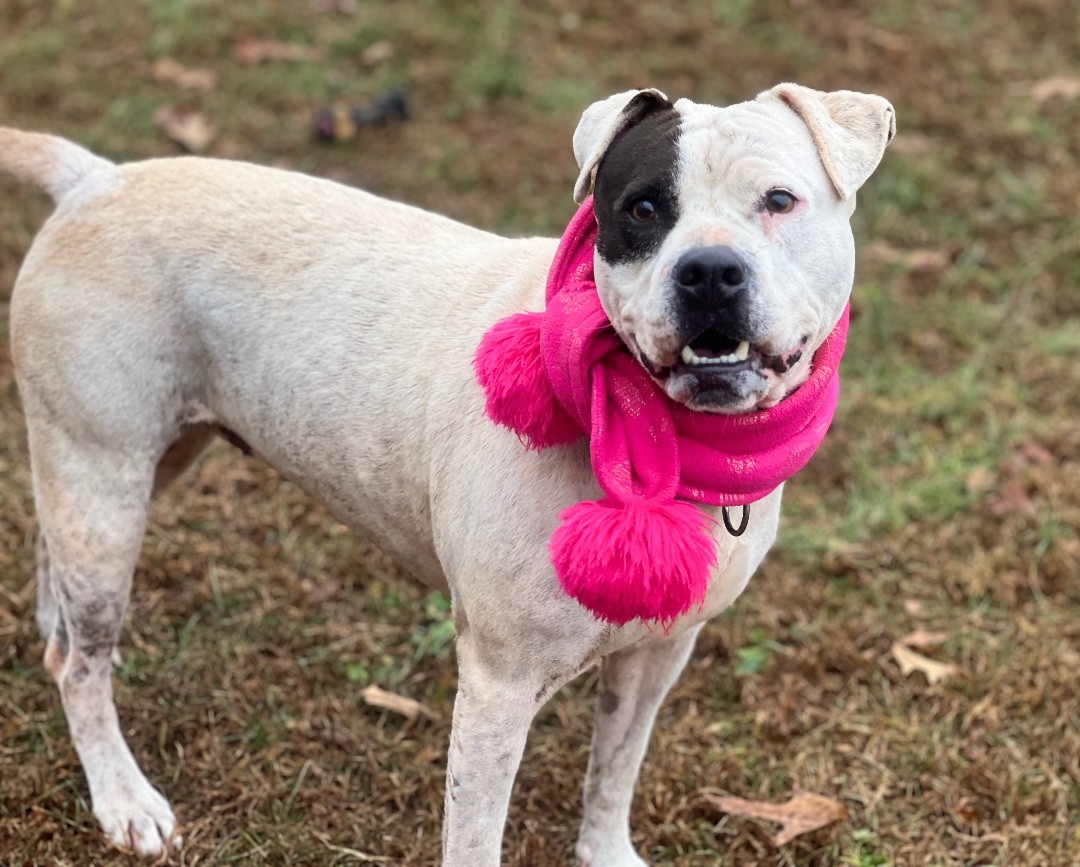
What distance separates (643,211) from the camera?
190 centimetres

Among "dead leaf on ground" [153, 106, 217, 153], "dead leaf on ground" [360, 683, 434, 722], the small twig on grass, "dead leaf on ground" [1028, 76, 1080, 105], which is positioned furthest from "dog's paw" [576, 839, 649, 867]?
"dead leaf on ground" [1028, 76, 1080, 105]

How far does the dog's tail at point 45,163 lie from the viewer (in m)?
2.70

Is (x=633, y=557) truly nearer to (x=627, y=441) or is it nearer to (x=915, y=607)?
(x=627, y=441)

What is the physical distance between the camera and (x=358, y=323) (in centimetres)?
247

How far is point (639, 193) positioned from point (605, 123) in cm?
19

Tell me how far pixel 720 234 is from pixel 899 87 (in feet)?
16.4

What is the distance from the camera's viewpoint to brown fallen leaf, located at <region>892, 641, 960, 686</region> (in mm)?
3332

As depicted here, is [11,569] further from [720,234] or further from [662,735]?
[720,234]

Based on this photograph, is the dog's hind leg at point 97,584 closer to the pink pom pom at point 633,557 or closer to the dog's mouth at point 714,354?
the pink pom pom at point 633,557

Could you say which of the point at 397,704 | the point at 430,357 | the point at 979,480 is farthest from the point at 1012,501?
the point at 430,357

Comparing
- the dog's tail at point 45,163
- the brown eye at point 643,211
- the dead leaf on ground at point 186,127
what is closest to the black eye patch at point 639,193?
the brown eye at point 643,211

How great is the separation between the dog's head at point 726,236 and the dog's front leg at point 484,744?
643 millimetres

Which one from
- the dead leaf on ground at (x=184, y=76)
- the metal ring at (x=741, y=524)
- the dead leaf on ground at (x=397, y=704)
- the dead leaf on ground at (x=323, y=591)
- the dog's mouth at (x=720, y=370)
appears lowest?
the dead leaf on ground at (x=323, y=591)

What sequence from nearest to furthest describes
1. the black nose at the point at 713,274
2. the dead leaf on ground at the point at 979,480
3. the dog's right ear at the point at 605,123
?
the black nose at the point at 713,274 → the dog's right ear at the point at 605,123 → the dead leaf on ground at the point at 979,480
